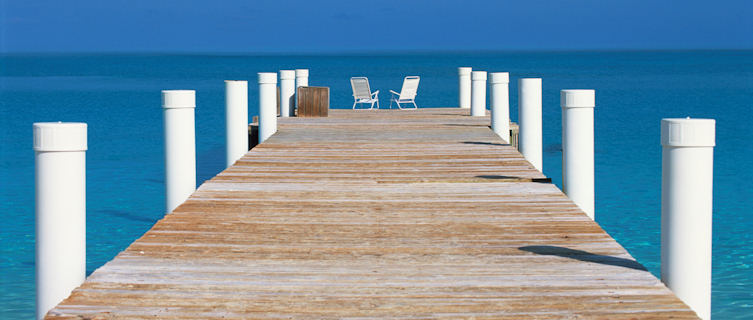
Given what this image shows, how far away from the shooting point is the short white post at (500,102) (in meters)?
10.2

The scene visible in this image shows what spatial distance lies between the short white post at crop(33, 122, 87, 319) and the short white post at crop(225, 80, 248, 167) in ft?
15.5

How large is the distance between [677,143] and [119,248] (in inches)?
408

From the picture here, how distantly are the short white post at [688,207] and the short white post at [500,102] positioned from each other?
642 cm

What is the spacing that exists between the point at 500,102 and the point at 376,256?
640cm

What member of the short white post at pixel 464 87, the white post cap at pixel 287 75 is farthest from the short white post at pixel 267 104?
the short white post at pixel 464 87

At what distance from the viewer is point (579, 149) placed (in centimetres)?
596

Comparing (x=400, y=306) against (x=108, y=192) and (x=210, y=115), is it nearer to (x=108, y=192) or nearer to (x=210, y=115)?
(x=108, y=192)

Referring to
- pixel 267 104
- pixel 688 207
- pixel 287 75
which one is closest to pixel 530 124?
pixel 267 104

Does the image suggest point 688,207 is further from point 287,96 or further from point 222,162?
point 222,162

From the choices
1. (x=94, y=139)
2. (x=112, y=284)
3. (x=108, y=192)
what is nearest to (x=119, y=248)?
(x=108, y=192)

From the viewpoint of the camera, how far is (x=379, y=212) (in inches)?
217

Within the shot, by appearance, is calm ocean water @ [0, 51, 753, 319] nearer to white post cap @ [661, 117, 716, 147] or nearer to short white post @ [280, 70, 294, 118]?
short white post @ [280, 70, 294, 118]

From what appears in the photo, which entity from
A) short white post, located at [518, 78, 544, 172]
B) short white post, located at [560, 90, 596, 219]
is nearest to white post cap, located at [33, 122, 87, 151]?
short white post, located at [560, 90, 596, 219]

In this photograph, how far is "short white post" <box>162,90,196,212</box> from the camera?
5.91m
